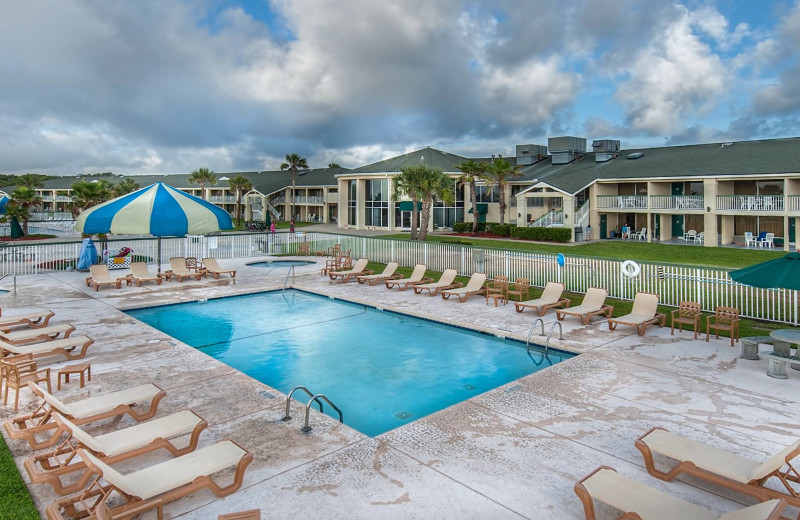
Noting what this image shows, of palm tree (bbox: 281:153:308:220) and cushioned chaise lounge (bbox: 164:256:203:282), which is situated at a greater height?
palm tree (bbox: 281:153:308:220)

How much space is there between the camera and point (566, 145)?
163 ft

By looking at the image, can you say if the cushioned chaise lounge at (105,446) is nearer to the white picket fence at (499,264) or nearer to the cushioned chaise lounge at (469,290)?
the cushioned chaise lounge at (469,290)

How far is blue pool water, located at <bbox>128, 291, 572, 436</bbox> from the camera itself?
31.4 feet

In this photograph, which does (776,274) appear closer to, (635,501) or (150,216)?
(635,501)

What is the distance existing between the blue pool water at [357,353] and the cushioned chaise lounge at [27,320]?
94.6 inches

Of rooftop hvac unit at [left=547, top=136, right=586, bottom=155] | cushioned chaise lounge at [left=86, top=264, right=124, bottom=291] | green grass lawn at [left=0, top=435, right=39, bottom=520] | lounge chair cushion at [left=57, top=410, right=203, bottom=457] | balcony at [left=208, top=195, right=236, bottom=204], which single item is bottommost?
green grass lawn at [left=0, top=435, right=39, bottom=520]

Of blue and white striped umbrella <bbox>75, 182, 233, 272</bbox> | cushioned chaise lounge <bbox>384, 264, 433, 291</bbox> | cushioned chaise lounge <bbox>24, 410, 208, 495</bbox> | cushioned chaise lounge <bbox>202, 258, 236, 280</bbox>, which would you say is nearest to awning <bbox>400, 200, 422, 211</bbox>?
cushioned chaise lounge <bbox>202, 258, 236, 280</bbox>

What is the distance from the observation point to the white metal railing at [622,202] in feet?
126

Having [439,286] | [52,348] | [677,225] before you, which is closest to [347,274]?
[439,286]

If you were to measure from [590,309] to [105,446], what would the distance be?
11.3 m

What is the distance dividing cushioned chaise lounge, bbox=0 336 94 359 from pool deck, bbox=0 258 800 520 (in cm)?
24

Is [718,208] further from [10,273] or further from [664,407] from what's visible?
[10,273]

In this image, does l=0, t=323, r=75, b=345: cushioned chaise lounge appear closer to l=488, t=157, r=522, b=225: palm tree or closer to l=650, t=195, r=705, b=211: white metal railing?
l=488, t=157, r=522, b=225: palm tree

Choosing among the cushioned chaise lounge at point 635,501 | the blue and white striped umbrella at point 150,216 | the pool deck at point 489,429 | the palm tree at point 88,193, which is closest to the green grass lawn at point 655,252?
the blue and white striped umbrella at point 150,216
